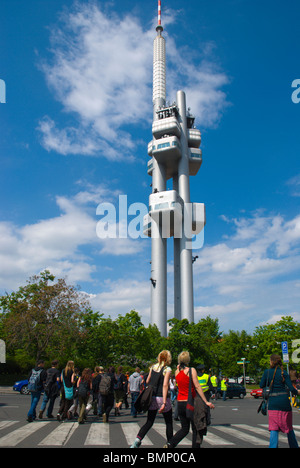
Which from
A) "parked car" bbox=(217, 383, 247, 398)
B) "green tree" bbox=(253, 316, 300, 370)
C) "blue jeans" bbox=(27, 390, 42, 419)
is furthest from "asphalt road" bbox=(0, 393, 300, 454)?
"green tree" bbox=(253, 316, 300, 370)

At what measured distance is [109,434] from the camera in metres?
9.03

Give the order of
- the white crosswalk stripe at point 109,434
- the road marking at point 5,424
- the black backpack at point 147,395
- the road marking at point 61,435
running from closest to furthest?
the black backpack at point 147,395, the road marking at point 61,435, the white crosswalk stripe at point 109,434, the road marking at point 5,424

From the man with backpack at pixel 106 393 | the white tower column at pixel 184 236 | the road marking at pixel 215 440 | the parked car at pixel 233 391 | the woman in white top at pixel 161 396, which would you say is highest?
the white tower column at pixel 184 236

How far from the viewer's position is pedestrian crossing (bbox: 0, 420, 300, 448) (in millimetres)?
7711

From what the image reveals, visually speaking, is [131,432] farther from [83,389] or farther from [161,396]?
[161,396]

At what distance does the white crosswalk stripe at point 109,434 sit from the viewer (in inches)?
306

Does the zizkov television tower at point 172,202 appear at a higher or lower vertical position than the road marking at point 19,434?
higher

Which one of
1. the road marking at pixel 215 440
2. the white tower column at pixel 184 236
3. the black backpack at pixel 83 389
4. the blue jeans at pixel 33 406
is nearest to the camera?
the road marking at pixel 215 440

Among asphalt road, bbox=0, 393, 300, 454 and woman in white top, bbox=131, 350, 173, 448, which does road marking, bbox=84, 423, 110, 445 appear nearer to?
asphalt road, bbox=0, 393, 300, 454

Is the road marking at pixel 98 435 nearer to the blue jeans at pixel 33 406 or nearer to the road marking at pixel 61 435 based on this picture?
the road marking at pixel 61 435

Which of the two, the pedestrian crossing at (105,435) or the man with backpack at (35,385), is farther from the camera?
the man with backpack at (35,385)

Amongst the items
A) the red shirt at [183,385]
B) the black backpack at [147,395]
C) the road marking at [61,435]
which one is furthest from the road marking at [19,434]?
the red shirt at [183,385]

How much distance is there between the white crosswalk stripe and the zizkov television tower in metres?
46.4
